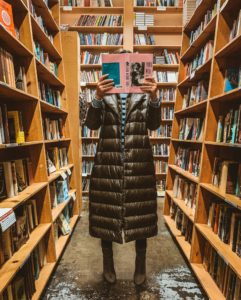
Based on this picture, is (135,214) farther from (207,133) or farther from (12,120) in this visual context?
(12,120)

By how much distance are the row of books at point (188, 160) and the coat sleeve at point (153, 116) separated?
73cm

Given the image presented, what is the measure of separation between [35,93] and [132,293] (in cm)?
152

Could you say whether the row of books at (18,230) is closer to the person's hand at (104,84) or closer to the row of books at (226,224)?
the person's hand at (104,84)

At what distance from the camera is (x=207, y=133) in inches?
60.7

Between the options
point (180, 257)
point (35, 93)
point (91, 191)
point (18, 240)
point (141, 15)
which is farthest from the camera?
point (141, 15)

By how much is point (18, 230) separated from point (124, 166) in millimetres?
749

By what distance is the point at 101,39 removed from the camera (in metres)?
3.43

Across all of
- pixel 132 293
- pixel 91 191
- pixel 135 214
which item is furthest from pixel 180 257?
pixel 91 191

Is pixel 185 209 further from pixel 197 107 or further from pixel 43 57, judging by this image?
pixel 43 57

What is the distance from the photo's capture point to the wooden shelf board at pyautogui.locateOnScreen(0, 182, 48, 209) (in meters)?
1.15

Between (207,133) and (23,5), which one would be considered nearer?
(23,5)

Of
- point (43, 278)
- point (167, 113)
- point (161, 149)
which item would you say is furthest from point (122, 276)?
point (167, 113)

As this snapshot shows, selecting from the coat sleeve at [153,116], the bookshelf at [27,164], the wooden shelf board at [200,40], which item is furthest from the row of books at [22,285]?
the wooden shelf board at [200,40]

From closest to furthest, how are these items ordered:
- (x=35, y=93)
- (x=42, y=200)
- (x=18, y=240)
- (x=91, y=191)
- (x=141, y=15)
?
(x=18, y=240) → (x=91, y=191) → (x=35, y=93) → (x=42, y=200) → (x=141, y=15)
